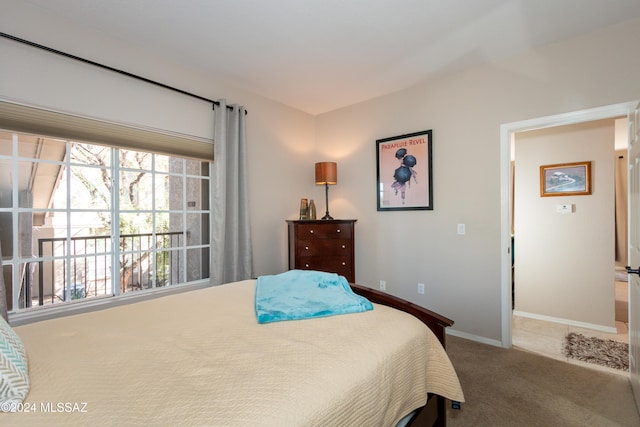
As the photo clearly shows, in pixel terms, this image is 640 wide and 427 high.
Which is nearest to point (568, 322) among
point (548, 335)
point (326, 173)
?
point (548, 335)

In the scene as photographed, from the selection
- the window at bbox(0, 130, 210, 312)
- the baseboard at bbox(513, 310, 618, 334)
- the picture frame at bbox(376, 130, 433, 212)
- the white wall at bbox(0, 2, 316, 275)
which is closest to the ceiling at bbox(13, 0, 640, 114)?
the white wall at bbox(0, 2, 316, 275)

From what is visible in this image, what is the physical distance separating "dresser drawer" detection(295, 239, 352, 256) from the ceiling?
172 cm

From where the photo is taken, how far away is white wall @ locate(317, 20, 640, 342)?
7.61 ft

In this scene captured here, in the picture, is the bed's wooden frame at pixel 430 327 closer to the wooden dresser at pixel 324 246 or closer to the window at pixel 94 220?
the wooden dresser at pixel 324 246

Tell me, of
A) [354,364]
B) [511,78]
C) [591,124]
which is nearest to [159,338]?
[354,364]

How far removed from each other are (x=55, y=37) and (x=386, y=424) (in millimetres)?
3072

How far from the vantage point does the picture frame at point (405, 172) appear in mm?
3141

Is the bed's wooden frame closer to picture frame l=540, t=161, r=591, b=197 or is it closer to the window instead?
the window

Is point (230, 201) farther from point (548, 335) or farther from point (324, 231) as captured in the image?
point (548, 335)

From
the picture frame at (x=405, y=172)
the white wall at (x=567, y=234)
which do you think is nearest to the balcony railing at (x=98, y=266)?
the picture frame at (x=405, y=172)

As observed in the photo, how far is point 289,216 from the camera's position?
12.4ft

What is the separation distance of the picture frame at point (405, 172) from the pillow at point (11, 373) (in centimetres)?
306

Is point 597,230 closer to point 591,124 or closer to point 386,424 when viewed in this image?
point 591,124

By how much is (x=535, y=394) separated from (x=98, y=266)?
3508mm
